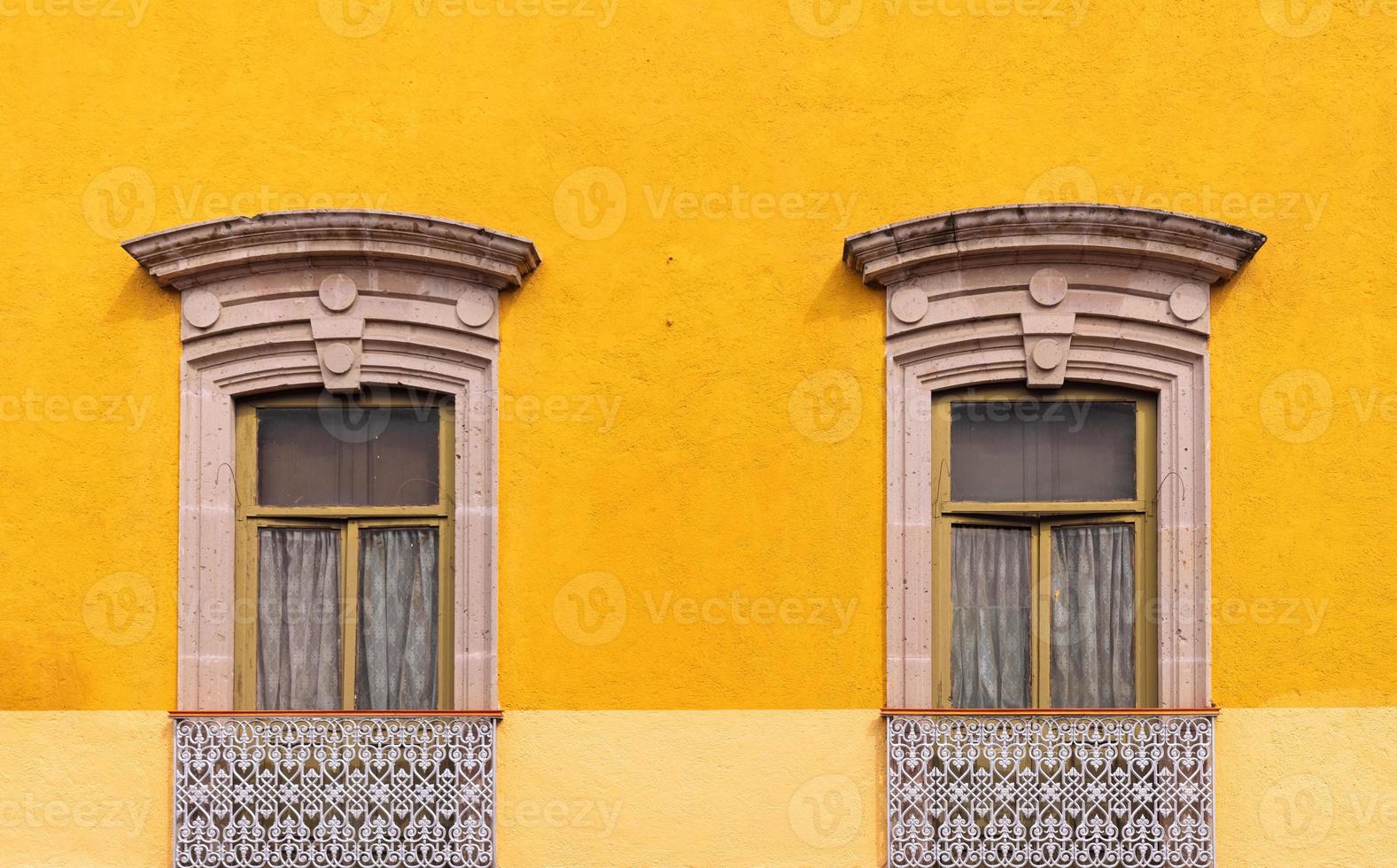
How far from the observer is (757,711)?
794 cm

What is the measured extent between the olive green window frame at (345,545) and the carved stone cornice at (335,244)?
0.77 meters

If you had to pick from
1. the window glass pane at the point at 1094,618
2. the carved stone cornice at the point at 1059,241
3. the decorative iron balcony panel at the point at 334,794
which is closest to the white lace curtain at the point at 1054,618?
the window glass pane at the point at 1094,618

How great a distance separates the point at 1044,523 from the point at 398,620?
3463 mm

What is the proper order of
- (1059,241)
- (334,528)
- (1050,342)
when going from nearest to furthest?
(1059,241) → (1050,342) → (334,528)

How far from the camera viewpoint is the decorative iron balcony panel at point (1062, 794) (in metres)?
7.64

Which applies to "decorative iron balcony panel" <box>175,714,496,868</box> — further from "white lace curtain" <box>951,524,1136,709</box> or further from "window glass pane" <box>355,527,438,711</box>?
"white lace curtain" <box>951,524,1136,709</box>

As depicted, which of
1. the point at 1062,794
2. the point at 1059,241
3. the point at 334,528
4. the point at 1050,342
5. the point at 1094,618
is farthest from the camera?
the point at 334,528

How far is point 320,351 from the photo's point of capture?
806 centimetres

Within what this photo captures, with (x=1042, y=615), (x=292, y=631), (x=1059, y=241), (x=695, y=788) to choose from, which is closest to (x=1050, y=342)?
(x=1059, y=241)

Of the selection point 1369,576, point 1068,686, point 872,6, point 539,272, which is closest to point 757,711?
point 1068,686

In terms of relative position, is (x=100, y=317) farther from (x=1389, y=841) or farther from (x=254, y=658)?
→ (x=1389, y=841)

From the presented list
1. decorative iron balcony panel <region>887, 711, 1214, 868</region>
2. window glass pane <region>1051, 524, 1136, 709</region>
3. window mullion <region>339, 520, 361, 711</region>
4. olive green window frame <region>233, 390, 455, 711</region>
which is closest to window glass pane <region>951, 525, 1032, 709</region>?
window glass pane <region>1051, 524, 1136, 709</region>

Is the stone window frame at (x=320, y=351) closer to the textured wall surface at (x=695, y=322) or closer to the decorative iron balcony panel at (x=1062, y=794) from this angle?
the textured wall surface at (x=695, y=322)

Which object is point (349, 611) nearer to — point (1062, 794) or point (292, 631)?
point (292, 631)
